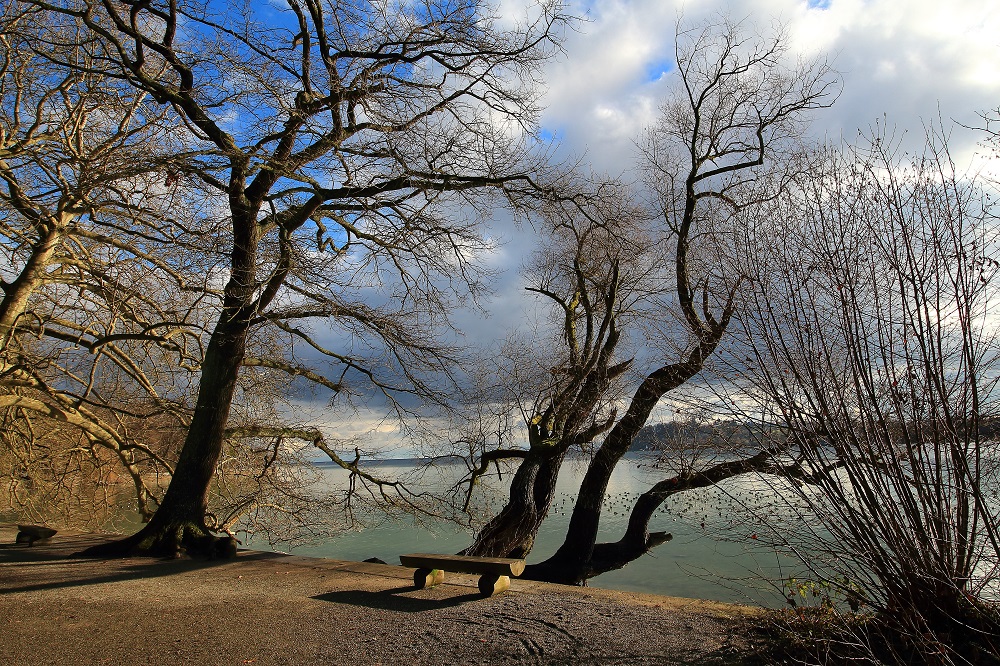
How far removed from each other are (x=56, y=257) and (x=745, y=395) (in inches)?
337

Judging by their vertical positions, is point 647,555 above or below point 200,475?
below

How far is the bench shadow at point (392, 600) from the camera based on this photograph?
559 centimetres

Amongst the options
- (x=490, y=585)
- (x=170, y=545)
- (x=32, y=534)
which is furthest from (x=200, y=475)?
(x=490, y=585)

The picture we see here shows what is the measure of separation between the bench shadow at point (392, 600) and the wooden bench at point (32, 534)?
483 cm

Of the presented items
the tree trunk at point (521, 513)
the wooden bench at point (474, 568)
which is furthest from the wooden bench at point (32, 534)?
the tree trunk at point (521, 513)

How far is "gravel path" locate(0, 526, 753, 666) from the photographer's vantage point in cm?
441

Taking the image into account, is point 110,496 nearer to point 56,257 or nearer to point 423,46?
point 56,257

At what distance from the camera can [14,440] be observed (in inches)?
398

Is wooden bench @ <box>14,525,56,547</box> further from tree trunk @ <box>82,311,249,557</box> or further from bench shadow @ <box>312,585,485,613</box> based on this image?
bench shadow @ <box>312,585,485,613</box>

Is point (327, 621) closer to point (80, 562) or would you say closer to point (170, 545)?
point (170, 545)

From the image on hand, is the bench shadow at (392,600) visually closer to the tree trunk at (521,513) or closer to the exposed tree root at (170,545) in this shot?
the exposed tree root at (170,545)

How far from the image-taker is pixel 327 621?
203 inches

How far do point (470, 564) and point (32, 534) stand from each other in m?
6.20

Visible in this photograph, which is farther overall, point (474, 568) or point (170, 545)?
point (170, 545)
